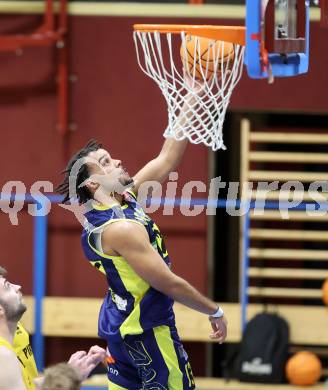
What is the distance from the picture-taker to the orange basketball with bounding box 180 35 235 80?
19.6 feet

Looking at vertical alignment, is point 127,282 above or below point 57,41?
below

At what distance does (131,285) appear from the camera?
549cm

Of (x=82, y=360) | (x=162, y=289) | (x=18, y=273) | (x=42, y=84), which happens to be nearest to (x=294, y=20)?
(x=162, y=289)

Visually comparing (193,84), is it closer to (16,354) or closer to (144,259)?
(144,259)

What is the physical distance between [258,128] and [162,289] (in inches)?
173

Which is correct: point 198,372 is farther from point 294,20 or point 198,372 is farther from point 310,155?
point 294,20

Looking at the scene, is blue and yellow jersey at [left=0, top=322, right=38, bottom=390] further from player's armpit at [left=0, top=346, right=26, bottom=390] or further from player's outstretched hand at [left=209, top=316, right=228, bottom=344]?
player's outstretched hand at [left=209, top=316, right=228, bottom=344]

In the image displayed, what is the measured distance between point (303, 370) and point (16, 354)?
158 inches

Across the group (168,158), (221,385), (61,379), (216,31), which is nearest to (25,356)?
(61,379)

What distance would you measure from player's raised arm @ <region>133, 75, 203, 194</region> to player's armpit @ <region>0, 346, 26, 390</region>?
168cm

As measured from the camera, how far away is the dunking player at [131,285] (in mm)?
5332

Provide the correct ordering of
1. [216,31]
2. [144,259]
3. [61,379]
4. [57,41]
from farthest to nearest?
[57,41] < [216,31] < [144,259] < [61,379]

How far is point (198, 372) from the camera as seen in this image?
30.5ft

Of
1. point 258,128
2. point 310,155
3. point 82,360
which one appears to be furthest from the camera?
point 258,128
